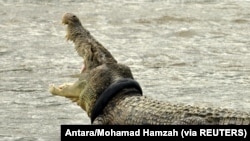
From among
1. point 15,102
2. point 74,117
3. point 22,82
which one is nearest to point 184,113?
point 74,117

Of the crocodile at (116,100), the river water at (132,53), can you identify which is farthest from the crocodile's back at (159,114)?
the river water at (132,53)

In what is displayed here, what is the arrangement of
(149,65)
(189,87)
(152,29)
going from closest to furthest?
(189,87), (149,65), (152,29)

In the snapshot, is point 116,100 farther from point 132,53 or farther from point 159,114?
point 132,53

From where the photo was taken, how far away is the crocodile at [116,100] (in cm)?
750

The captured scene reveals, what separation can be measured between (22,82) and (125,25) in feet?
9.73

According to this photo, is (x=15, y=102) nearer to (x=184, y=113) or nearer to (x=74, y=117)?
(x=74, y=117)

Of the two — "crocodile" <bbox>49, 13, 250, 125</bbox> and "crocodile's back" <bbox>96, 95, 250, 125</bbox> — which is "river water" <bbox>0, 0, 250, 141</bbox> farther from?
"crocodile's back" <bbox>96, 95, 250, 125</bbox>

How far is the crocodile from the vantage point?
24.6 feet

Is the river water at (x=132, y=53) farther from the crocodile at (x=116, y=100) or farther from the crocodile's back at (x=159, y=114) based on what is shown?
the crocodile's back at (x=159, y=114)

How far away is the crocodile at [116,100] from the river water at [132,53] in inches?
17.3

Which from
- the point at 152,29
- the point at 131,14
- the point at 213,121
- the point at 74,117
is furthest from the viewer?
the point at 131,14

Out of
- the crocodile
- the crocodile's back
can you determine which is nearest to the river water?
the crocodile

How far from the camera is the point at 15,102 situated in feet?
30.8

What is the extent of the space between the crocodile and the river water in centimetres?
44
